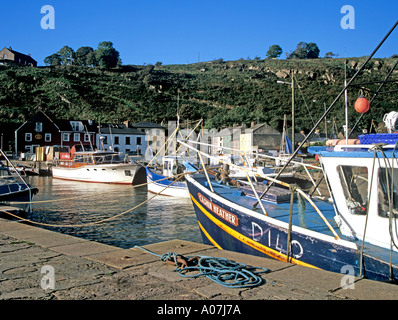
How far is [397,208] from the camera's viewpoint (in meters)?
6.04

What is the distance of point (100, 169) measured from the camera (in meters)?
35.4

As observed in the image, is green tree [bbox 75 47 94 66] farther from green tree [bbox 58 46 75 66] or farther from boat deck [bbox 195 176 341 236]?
boat deck [bbox 195 176 341 236]

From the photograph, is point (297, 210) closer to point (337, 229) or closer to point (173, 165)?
point (337, 229)

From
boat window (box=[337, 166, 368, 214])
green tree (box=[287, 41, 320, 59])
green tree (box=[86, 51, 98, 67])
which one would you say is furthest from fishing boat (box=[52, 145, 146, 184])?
green tree (box=[287, 41, 320, 59])

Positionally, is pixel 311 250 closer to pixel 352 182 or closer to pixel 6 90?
pixel 352 182

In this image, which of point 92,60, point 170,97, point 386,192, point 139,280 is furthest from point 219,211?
point 92,60

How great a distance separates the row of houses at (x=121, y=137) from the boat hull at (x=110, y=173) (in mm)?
17268

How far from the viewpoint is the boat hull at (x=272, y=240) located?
6.00 m

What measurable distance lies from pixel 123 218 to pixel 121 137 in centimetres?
4739

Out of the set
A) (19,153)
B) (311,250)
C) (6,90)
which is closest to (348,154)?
(311,250)

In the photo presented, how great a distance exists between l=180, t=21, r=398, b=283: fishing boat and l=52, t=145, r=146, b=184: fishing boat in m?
26.3

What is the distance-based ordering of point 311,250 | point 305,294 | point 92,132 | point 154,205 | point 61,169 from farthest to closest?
point 92,132, point 61,169, point 154,205, point 311,250, point 305,294

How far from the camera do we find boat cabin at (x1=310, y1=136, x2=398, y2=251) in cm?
601
